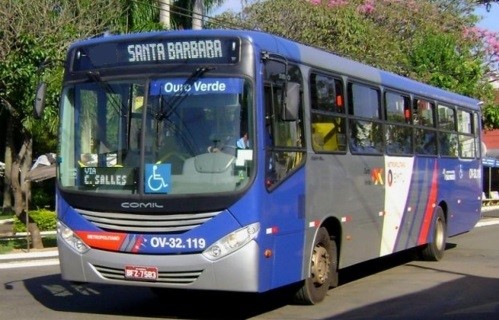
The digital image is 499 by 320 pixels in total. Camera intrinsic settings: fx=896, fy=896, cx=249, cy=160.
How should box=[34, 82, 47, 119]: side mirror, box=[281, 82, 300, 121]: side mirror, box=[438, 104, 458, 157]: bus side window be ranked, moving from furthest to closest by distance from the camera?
box=[438, 104, 458, 157]: bus side window, box=[34, 82, 47, 119]: side mirror, box=[281, 82, 300, 121]: side mirror

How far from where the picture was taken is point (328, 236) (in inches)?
458

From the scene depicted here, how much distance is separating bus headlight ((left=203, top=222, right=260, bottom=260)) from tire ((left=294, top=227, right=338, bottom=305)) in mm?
1725

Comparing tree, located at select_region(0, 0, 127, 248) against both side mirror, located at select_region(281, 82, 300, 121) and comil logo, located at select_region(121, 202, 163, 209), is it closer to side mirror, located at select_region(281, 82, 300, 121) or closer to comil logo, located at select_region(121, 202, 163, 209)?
comil logo, located at select_region(121, 202, 163, 209)

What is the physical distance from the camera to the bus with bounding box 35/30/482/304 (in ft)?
31.2

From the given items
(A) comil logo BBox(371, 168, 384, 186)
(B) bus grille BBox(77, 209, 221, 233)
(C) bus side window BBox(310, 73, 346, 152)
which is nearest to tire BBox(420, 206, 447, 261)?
(A) comil logo BBox(371, 168, 384, 186)

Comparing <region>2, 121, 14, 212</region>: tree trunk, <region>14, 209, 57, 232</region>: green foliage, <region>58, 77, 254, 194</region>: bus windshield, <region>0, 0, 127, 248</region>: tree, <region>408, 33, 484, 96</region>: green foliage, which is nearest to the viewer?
<region>58, 77, 254, 194</region>: bus windshield

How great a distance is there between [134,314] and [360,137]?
4.14 meters

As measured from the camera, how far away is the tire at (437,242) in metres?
16.5

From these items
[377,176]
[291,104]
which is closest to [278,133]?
[291,104]

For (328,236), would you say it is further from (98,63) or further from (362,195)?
(98,63)

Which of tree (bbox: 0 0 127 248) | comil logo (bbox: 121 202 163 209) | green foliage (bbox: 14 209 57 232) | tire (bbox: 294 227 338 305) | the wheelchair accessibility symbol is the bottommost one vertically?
tire (bbox: 294 227 338 305)

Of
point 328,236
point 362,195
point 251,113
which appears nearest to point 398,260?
point 362,195

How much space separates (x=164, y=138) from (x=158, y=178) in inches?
17.8

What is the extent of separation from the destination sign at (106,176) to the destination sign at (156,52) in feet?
3.99
